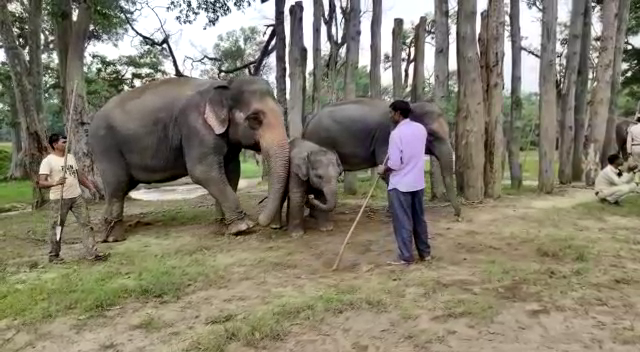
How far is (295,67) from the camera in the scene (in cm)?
1447

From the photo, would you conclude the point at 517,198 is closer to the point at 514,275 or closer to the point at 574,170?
the point at 574,170

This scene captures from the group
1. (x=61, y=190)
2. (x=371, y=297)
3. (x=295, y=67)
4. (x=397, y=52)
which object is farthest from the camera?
(x=397, y=52)

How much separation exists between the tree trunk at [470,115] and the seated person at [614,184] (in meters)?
2.09

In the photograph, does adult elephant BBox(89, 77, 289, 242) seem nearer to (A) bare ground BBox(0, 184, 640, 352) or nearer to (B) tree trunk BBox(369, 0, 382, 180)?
(A) bare ground BBox(0, 184, 640, 352)

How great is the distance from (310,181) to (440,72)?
612 cm

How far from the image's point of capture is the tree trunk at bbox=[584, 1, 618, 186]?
1314 cm

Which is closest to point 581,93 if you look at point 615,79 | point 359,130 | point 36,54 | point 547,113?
point 615,79

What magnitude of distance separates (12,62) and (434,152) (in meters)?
10.8

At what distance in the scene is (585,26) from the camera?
49.4 feet

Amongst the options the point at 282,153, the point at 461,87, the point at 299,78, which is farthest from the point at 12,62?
the point at 461,87

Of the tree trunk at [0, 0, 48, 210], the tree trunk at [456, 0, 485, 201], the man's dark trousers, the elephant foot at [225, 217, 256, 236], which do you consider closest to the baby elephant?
the elephant foot at [225, 217, 256, 236]

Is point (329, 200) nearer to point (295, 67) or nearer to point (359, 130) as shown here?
point (359, 130)

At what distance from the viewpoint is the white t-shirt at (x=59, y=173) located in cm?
670

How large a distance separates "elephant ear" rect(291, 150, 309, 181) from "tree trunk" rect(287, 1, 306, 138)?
622 centimetres
